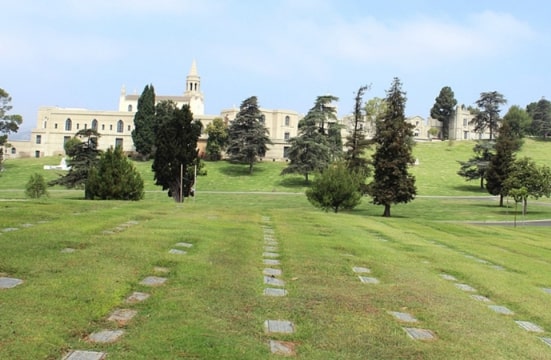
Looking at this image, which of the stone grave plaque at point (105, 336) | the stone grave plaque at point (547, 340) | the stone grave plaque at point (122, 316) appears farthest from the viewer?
the stone grave plaque at point (547, 340)

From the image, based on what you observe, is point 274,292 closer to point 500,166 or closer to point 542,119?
Answer: point 500,166

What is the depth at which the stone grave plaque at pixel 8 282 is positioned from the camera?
5.42 meters

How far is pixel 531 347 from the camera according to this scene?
506 cm

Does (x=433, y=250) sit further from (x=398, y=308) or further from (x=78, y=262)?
(x=78, y=262)

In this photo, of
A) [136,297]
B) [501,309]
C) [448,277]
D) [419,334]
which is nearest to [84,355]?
[136,297]

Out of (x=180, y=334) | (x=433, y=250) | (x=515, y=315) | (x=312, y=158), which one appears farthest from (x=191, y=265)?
(x=312, y=158)

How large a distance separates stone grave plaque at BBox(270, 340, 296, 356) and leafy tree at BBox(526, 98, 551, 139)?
11588 centimetres

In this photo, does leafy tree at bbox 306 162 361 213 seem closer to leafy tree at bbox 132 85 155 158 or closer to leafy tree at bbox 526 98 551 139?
leafy tree at bbox 132 85 155 158

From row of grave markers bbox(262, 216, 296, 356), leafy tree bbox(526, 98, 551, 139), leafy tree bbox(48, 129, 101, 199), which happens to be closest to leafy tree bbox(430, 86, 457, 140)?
leafy tree bbox(526, 98, 551, 139)

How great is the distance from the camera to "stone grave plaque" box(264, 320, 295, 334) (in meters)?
4.82

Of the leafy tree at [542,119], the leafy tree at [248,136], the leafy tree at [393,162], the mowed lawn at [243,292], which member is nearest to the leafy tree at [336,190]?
the leafy tree at [393,162]

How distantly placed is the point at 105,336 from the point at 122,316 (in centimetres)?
61

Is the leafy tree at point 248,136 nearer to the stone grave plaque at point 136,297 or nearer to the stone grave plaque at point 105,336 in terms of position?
the stone grave plaque at point 136,297

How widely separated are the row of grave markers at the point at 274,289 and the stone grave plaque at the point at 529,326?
2997mm
